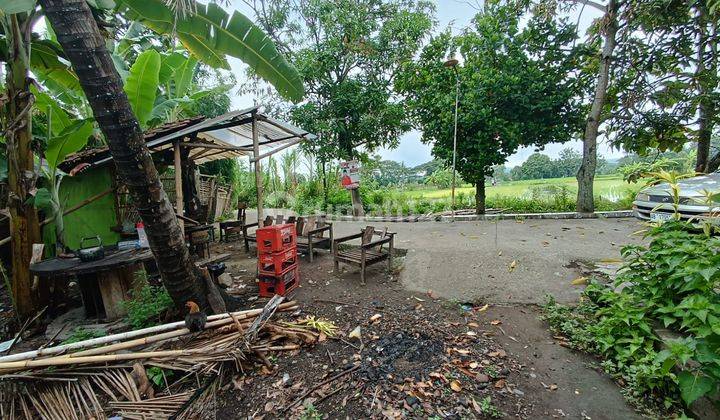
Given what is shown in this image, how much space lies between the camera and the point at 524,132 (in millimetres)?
8992

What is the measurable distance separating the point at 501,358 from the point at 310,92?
1010 cm

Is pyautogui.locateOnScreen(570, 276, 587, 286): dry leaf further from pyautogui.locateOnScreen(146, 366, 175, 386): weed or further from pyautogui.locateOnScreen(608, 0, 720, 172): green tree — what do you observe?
pyautogui.locateOnScreen(608, 0, 720, 172): green tree

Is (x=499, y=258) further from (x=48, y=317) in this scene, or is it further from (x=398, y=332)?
(x=48, y=317)

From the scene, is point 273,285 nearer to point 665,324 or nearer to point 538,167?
point 665,324

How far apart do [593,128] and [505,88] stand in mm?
2997

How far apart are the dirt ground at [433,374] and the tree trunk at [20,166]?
10.8 ft

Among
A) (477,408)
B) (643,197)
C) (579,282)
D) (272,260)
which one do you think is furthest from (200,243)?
(643,197)

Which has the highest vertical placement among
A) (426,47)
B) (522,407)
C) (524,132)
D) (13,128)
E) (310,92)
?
(426,47)

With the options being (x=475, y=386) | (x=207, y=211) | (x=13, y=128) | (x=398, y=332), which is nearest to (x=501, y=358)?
(x=475, y=386)

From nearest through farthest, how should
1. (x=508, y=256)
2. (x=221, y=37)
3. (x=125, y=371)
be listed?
(x=125, y=371), (x=221, y=37), (x=508, y=256)

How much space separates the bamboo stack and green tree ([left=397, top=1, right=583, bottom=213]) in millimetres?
8375

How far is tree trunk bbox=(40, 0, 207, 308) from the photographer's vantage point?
233 centimetres

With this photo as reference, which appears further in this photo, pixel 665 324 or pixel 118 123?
pixel 118 123

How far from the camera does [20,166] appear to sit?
11.7 ft
